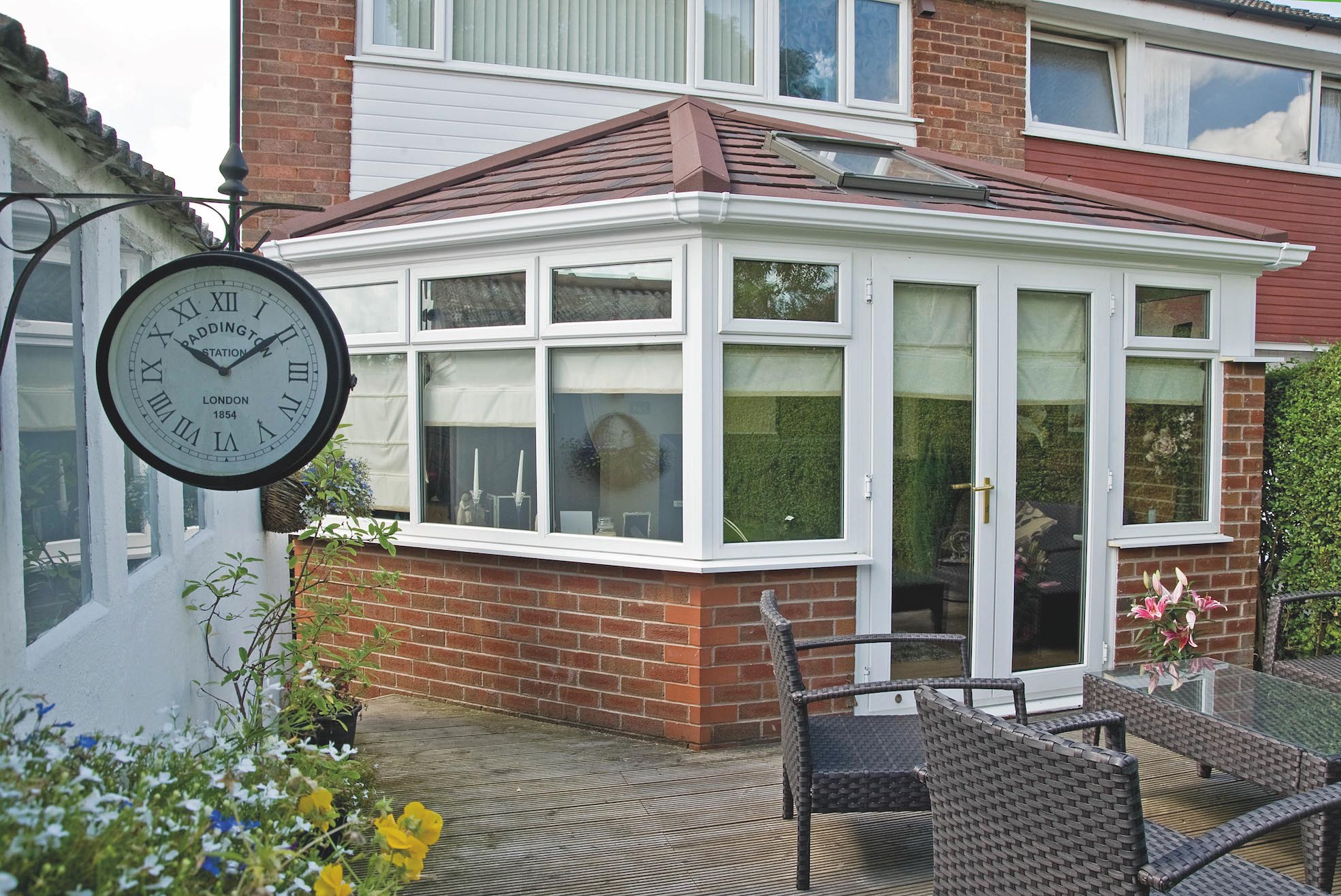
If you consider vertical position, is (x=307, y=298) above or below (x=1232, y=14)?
below

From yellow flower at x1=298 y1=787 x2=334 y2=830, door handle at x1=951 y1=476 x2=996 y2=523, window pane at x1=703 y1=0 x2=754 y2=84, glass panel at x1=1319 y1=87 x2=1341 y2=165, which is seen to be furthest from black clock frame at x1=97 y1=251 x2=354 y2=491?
glass panel at x1=1319 y1=87 x2=1341 y2=165

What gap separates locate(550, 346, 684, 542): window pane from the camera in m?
4.86

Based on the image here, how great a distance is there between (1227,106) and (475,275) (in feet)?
27.1

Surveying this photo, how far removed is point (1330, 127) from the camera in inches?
400

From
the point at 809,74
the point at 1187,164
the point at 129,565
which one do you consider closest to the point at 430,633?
the point at 129,565

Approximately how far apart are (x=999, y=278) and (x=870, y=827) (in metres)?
2.93

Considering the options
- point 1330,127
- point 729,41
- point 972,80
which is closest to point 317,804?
point 729,41

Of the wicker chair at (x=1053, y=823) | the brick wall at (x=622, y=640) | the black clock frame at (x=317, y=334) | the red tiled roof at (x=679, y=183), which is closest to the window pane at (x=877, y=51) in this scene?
the red tiled roof at (x=679, y=183)

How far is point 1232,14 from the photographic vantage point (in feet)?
30.4

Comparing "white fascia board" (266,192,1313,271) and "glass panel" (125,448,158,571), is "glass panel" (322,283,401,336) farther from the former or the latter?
"glass panel" (125,448,158,571)

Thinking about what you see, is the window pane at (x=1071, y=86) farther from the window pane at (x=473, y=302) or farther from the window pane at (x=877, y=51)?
the window pane at (x=473, y=302)

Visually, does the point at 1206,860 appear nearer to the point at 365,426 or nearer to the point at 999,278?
the point at 999,278

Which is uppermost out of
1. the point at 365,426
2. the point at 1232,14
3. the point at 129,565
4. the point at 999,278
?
the point at 1232,14

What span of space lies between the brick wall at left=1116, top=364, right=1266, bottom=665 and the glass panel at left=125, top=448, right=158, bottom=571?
210 inches
